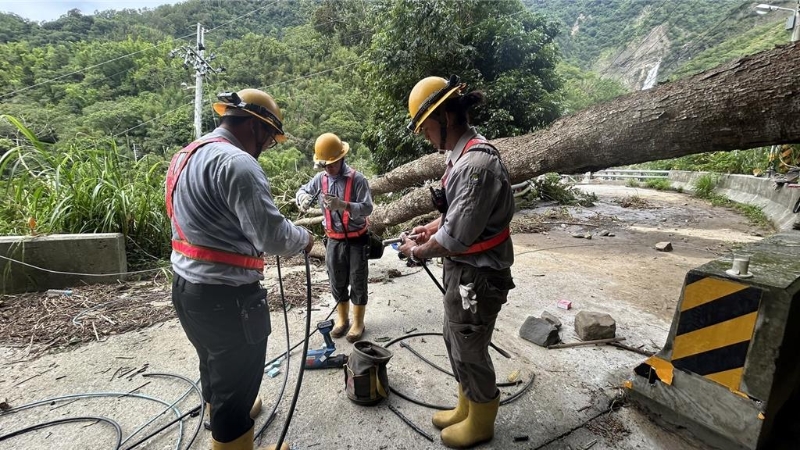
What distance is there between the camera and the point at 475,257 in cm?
184

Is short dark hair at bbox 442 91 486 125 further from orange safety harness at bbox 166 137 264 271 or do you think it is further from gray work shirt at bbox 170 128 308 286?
orange safety harness at bbox 166 137 264 271

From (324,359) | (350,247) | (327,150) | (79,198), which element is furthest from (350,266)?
(79,198)

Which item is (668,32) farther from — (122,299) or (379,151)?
(122,299)

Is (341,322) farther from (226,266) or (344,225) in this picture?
(226,266)

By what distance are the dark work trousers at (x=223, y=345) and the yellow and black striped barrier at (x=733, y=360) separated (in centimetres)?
229

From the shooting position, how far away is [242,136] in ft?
5.73

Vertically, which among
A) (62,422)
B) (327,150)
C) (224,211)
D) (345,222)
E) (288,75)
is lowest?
(62,422)

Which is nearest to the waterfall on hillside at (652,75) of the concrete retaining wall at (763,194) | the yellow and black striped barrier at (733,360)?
the concrete retaining wall at (763,194)

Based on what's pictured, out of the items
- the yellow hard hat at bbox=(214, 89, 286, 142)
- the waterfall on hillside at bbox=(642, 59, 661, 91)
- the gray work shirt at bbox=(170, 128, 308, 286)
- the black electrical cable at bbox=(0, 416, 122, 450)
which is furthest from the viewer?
the waterfall on hillside at bbox=(642, 59, 661, 91)

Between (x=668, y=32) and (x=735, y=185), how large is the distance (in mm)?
77184

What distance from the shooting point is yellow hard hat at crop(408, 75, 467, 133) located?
1817 millimetres

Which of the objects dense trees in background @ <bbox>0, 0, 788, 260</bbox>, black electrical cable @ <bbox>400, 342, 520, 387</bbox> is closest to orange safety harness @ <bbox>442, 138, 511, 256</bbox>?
black electrical cable @ <bbox>400, 342, 520, 387</bbox>

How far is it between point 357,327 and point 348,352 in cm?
27

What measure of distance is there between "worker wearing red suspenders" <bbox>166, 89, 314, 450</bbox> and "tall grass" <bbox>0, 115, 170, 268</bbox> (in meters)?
3.82
